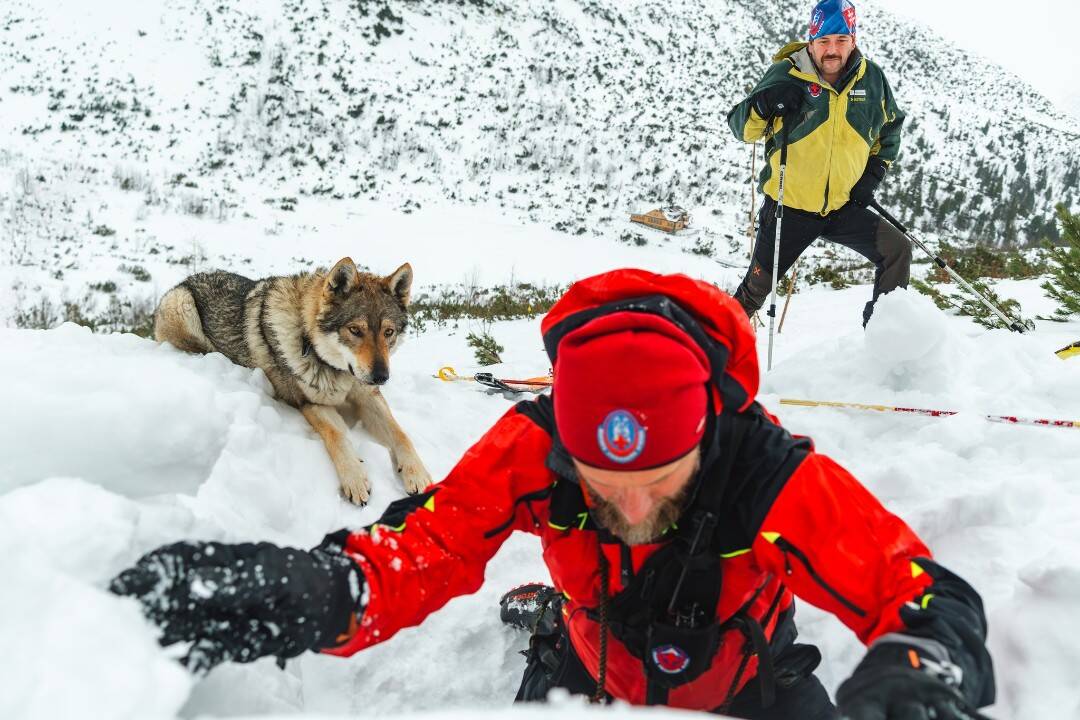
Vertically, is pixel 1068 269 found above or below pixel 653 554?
above

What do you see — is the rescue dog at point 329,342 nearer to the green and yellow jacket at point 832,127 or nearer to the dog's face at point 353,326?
Answer: the dog's face at point 353,326

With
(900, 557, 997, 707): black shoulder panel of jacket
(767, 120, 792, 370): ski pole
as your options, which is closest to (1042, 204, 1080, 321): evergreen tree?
(767, 120, 792, 370): ski pole

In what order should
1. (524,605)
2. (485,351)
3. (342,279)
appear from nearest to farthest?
(524,605) → (342,279) → (485,351)

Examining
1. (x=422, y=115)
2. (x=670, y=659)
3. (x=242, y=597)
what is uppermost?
(x=422, y=115)

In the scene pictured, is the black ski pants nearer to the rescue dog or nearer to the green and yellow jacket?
the green and yellow jacket

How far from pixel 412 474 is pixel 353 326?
0.91 metres

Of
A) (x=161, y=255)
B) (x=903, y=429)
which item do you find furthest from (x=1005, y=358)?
(x=161, y=255)

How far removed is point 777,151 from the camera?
4277 mm

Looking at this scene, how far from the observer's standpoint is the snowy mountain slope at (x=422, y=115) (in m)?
19.0

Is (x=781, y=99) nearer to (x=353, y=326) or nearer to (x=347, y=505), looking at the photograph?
(x=353, y=326)

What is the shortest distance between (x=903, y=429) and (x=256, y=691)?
319cm

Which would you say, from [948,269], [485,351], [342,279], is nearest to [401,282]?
[342,279]

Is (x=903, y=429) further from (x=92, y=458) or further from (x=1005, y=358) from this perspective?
(x=92, y=458)

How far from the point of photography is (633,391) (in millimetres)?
1297
